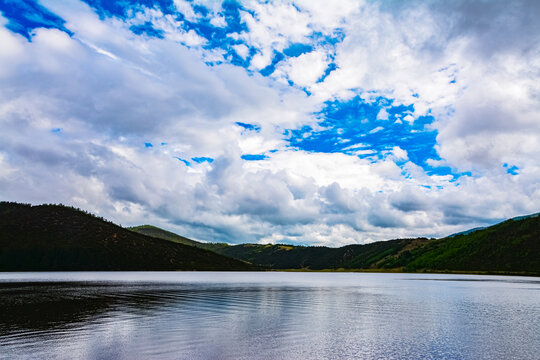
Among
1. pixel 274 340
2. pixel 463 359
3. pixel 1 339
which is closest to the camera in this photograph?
pixel 463 359

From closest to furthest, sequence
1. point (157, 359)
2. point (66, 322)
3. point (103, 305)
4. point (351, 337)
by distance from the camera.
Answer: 1. point (157, 359)
2. point (351, 337)
3. point (66, 322)
4. point (103, 305)

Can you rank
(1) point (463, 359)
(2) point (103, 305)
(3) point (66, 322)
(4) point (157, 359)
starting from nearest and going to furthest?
(4) point (157, 359) → (1) point (463, 359) → (3) point (66, 322) → (2) point (103, 305)

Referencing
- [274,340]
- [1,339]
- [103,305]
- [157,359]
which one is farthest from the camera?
[103,305]

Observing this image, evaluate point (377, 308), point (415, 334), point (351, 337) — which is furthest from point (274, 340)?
point (377, 308)

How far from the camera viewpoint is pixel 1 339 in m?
38.2

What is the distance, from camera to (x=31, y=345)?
35938 mm

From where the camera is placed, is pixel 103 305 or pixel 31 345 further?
pixel 103 305

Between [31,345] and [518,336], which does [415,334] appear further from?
[31,345]

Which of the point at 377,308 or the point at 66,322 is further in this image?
the point at 377,308

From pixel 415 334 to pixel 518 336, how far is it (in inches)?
455

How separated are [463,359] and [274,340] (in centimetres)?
1784

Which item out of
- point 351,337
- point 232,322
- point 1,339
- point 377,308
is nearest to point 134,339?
point 1,339

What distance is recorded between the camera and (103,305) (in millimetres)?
71938

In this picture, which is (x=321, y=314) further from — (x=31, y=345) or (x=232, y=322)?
(x=31, y=345)
